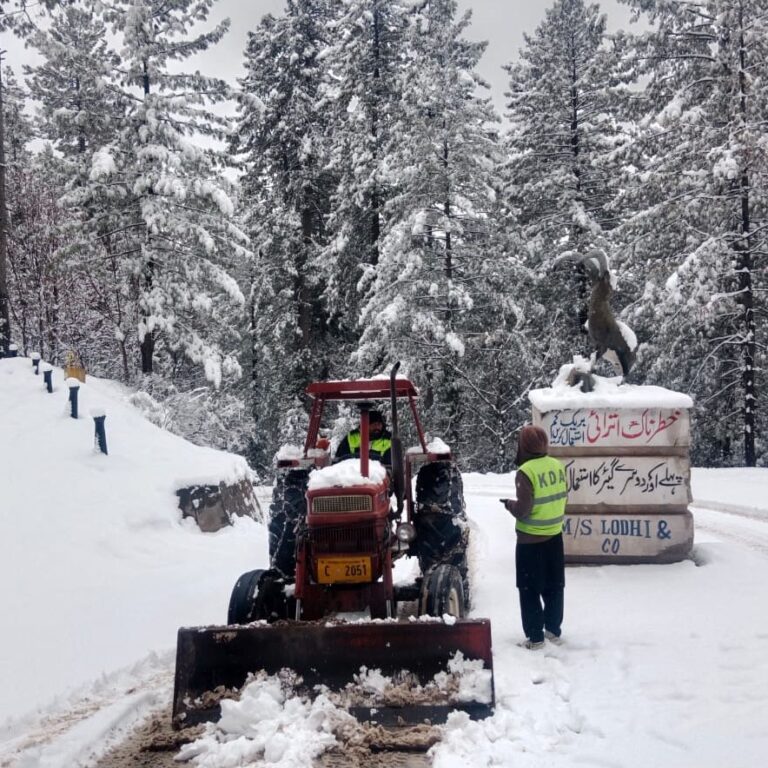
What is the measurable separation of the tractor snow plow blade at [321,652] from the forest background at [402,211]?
521 inches

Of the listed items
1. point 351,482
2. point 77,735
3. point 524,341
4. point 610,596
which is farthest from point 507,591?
point 524,341

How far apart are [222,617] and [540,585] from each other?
2989 mm

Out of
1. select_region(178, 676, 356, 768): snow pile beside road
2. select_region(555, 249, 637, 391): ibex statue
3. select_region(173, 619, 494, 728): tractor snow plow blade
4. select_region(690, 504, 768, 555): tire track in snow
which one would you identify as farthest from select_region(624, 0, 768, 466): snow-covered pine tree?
select_region(178, 676, 356, 768): snow pile beside road

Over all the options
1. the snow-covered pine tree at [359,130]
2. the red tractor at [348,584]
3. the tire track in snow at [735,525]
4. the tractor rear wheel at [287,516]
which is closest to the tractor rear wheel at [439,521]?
the red tractor at [348,584]

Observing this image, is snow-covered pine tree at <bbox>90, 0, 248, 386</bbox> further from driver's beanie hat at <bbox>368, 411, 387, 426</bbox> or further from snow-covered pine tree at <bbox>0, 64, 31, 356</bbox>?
driver's beanie hat at <bbox>368, 411, 387, 426</bbox>

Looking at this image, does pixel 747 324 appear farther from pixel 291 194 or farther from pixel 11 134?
pixel 11 134

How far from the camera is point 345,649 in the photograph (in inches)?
173

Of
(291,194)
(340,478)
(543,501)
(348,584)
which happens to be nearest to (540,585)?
(543,501)

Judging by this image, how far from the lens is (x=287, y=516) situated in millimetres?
5988

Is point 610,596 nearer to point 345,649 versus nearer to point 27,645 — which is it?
point 345,649

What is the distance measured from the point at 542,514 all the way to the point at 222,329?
21396 millimetres

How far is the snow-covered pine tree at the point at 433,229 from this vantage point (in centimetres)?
2033

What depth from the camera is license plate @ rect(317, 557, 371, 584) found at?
5.10m

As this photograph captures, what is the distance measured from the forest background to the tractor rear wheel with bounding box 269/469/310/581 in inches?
455
